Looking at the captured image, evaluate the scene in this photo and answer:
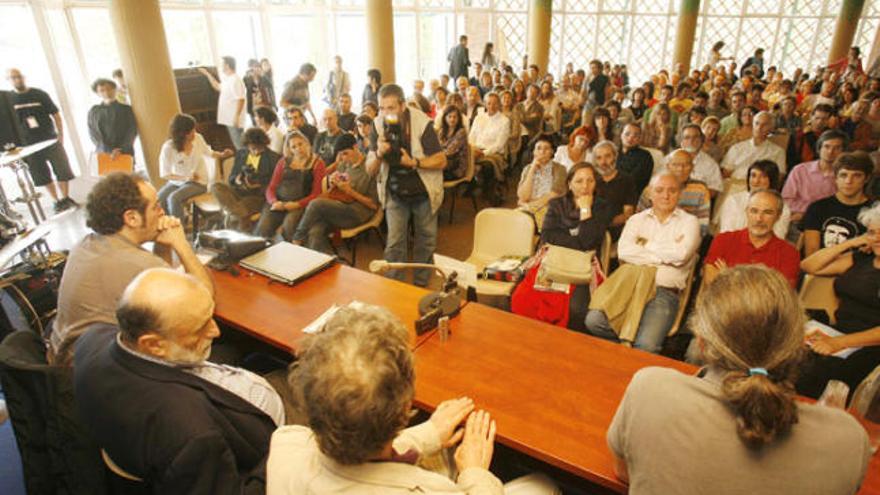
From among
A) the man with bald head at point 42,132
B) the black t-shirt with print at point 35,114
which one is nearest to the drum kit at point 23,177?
the man with bald head at point 42,132

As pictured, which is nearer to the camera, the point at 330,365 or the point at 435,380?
the point at 330,365

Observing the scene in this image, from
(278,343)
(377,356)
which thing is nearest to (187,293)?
(278,343)

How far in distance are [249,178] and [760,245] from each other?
12.8 feet

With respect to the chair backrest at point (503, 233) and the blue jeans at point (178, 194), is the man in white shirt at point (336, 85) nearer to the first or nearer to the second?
the blue jeans at point (178, 194)

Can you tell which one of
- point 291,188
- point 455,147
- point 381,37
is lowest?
point 291,188

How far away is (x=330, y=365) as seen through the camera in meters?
0.98

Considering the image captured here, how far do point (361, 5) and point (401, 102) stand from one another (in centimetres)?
793

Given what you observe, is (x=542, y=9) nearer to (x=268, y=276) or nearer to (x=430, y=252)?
(x=430, y=252)

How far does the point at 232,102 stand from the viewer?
273 inches

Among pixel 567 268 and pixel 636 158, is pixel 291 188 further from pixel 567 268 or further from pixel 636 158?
pixel 636 158

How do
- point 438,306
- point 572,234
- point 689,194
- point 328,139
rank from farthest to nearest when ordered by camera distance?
point 328,139
point 689,194
point 572,234
point 438,306

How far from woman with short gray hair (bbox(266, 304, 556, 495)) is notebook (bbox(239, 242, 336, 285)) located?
1504mm

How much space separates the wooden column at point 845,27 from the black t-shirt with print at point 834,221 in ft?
44.8

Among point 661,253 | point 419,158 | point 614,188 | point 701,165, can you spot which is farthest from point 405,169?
point 701,165
